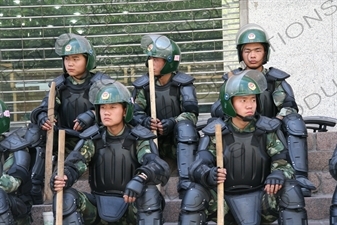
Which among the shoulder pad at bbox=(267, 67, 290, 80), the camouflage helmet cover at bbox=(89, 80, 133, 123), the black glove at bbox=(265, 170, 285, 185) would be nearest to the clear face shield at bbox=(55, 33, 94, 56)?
the camouflage helmet cover at bbox=(89, 80, 133, 123)

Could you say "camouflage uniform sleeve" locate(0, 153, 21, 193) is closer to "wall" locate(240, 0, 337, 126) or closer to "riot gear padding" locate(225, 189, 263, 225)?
"riot gear padding" locate(225, 189, 263, 225)

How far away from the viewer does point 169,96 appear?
23.3 ft

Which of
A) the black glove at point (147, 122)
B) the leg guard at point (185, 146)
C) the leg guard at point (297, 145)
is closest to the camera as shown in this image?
the leg guard at point (297, 145)

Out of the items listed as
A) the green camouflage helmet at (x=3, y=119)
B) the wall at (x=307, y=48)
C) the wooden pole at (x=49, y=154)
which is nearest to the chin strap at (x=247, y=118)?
the green camouflage helmet at (x=3, y=119)

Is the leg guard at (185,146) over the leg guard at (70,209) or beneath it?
over

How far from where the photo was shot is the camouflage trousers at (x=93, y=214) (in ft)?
18.1

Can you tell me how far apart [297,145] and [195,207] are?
54.0 inches

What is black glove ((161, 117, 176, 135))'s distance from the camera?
6746 millimetres

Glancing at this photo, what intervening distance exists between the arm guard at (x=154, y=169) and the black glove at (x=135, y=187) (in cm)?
8

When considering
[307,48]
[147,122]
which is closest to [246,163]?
[147,122]

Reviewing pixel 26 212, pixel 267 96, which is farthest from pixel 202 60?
pixel 26 212

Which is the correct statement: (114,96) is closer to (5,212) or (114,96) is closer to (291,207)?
(5,212)

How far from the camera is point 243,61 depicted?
697cm

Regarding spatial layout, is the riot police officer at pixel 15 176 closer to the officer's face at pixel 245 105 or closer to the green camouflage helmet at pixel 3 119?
the green camouflage helmet at pixel 3 119
